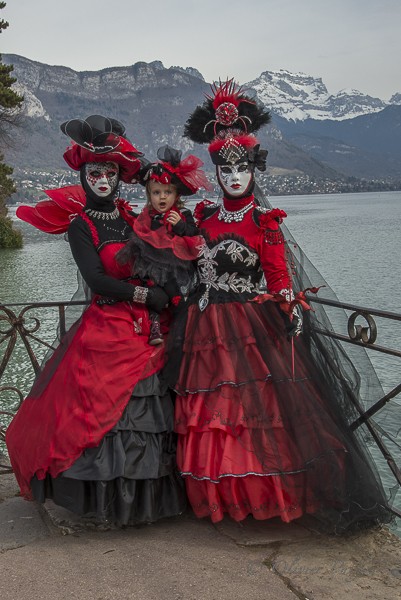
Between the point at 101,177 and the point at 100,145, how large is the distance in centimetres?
16

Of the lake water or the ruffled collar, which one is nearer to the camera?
the ruffled collar

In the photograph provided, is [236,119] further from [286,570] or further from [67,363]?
[286,570]

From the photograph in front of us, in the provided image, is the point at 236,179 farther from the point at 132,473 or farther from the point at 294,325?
the point at 132,473

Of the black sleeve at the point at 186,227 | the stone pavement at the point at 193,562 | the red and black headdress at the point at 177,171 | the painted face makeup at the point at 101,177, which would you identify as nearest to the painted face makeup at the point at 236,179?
the red and black headdress at the point at 177,171

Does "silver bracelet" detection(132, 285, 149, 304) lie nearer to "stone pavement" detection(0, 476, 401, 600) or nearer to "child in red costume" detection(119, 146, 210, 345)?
"child in red costume" detection(119, 146, 210, 345)

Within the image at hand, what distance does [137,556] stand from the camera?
9.71 feet

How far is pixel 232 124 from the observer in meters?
3.51

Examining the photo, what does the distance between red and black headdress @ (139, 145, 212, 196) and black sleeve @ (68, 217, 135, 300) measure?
45 centimetres

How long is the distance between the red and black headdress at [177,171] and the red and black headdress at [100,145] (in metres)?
0.11

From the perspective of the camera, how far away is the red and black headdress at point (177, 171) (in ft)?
11.2

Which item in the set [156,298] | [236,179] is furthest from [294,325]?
[236,179]

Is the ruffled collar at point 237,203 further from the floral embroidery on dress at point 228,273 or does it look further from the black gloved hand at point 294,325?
the black gloved hand at point 294,325

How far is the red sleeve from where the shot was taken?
129 inches

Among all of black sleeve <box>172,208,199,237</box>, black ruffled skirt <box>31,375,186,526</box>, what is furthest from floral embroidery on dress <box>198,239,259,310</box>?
black ruffled skirt <box>31,375,186,526</box>
